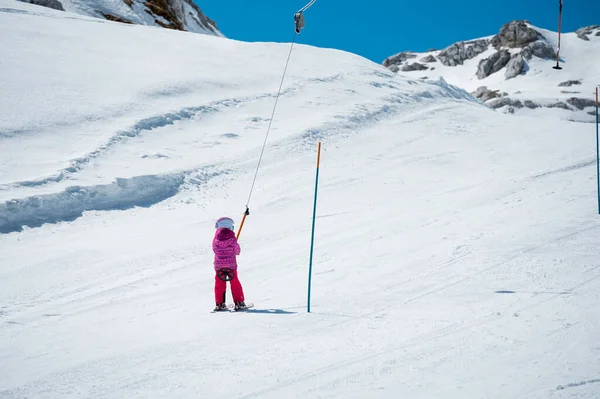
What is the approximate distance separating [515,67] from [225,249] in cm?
10557

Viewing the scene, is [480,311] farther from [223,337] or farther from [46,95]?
[46,95]

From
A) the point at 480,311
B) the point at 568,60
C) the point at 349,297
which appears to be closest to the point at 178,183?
the point at 349,297

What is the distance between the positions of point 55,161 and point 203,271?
704 centimetres

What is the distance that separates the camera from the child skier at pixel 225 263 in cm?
695

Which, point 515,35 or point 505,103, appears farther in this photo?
point 515,35

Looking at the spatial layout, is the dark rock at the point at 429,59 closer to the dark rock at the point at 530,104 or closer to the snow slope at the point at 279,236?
the dark rock at the point at 530,104

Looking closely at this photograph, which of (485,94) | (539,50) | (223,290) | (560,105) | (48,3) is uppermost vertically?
(539,50)

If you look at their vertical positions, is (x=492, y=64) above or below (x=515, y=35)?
below

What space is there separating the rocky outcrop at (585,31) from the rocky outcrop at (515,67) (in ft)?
99.2

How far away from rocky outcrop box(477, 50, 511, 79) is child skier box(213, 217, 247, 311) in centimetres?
10756

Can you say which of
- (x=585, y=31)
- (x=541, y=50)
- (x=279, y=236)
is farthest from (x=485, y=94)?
(x=279, y=236)

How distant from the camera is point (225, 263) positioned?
7.00 meters

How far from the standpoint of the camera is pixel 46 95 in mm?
17453

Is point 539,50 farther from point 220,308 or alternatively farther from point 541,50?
point 220,308
